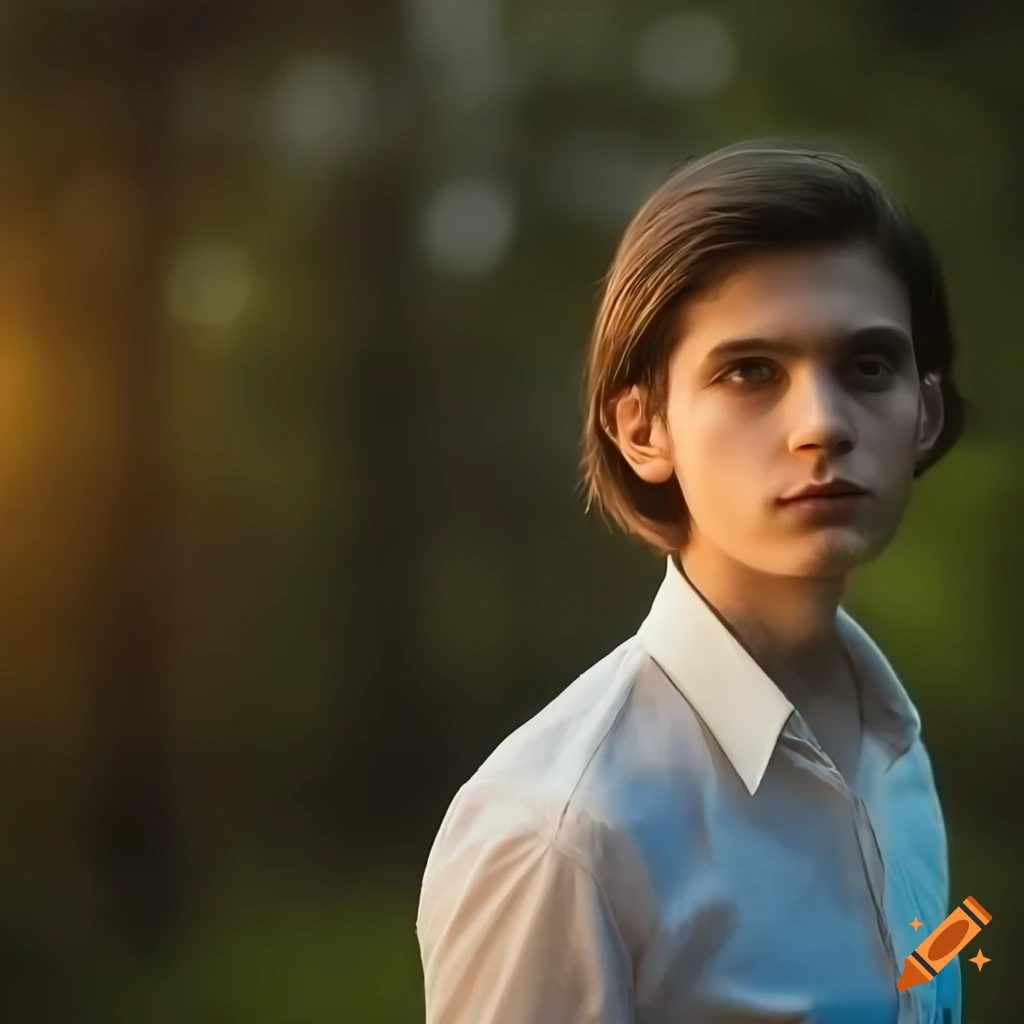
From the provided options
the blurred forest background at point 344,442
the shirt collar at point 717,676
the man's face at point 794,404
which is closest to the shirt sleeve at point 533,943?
the shirt collar at point 717,676

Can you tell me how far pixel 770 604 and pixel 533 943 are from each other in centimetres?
30

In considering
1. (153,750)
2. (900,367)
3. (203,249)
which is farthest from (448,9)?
(153,750)

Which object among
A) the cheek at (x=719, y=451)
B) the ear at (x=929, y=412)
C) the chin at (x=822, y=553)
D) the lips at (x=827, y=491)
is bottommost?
the chin at (x=822, y=553)

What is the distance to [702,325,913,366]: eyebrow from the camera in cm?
83

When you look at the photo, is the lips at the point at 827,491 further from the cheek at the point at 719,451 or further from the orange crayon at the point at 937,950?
the orange crayon at the point at 937,950

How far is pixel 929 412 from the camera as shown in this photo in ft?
3.11

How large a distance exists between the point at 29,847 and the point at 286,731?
295 mm

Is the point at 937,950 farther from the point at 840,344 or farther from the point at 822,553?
the point at 840,344

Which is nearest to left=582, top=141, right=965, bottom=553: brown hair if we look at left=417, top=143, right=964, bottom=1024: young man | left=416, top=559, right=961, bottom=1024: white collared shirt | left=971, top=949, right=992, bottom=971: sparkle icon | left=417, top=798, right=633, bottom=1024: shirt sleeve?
left=417, top=143, right=964, bottom=1024: young man

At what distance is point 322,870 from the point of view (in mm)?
→ 1286

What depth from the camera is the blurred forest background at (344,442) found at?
50.6 inches

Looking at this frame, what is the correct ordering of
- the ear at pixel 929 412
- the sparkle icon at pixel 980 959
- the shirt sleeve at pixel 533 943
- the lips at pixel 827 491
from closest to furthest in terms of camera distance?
the shirt sleeve at pixel 533 943 → the lips at pixel 827 491 → the ear at pixel 929 412 → the sparkle icon at pixel 980 959

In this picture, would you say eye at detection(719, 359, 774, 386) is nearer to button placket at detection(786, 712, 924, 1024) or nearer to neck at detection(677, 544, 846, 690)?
neck at detection(677, 544, 846, 690)

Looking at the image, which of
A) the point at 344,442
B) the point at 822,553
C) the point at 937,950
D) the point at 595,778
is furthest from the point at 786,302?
the point at 344,442
